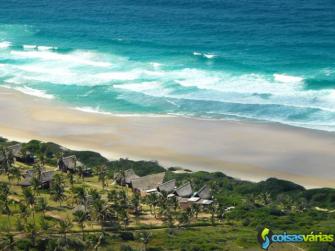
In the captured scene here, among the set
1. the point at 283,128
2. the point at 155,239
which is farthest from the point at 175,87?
the point at 155,239

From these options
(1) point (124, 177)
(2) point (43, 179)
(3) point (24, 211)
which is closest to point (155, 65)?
(1) point (124, 177)

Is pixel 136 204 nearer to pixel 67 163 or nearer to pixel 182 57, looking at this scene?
pixel 67 163

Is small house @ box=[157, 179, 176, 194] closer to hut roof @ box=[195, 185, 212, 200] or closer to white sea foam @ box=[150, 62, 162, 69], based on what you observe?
hut roof @ box=[195, 185, 212, 200]

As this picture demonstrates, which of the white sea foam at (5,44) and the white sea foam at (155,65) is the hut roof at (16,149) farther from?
the white sea foam at (5,44)

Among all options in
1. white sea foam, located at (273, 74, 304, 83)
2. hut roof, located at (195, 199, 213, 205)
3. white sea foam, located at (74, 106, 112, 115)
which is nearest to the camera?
hut roof, located at (195, 199, 213, 205)

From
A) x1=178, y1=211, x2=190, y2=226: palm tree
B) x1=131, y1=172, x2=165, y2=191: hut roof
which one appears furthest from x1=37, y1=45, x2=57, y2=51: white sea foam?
x1=178, y1=211, x2=190, y2=226: palm tree

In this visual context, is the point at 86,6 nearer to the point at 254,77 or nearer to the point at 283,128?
the point at 254,77

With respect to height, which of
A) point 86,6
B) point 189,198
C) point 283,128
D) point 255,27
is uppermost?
point 86,6
